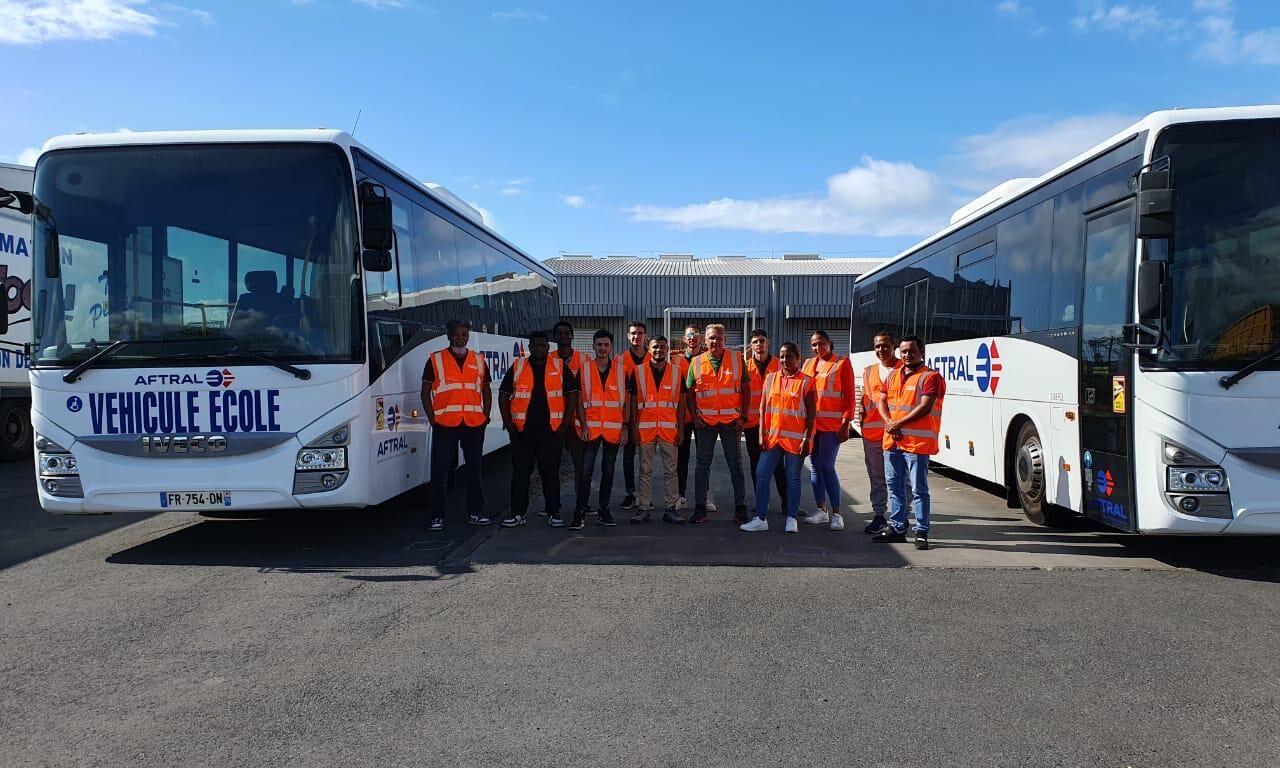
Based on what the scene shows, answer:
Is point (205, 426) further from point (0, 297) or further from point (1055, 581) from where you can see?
point (1055, 581)

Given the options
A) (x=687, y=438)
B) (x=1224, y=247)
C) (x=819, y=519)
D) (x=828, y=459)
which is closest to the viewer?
(x=1224, y=247)

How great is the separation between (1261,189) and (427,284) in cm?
724

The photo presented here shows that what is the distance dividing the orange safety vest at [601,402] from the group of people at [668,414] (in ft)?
0.04

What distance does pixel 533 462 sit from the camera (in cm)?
862

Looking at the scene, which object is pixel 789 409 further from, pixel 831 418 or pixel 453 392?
pixel 453 392

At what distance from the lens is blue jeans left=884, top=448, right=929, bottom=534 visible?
25.0ft

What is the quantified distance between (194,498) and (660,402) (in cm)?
415

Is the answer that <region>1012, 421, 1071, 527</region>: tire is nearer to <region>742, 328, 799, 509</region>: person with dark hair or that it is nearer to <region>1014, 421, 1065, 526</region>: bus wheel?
<region>1014, 421, 1065, 526</region>: bus wheel

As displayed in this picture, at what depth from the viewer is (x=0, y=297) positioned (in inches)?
272

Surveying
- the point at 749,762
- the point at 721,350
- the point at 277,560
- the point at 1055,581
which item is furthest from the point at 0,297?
the point at 1055,581

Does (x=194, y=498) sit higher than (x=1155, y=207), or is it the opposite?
(x=1155, y=207)

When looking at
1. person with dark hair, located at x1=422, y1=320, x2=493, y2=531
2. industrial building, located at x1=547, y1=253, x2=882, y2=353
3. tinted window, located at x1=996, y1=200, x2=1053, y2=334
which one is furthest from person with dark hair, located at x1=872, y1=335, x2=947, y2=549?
industrial building, located at x1=547, y1=253, x2=882, y2=353

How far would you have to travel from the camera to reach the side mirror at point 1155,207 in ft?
19.4

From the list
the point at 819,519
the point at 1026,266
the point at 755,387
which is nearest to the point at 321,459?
the point at 755,387
